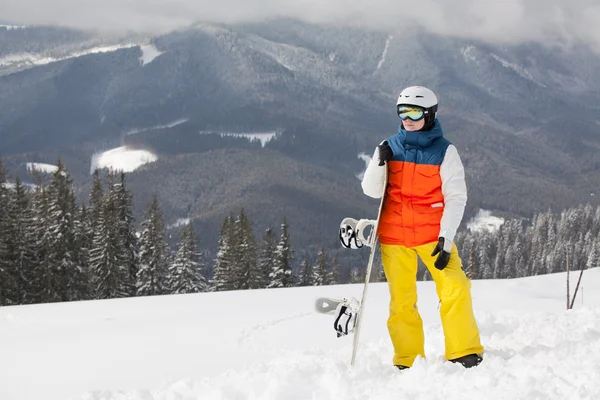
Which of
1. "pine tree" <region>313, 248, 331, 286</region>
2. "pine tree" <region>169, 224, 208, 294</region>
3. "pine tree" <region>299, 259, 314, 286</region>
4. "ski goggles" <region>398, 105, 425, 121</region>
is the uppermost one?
"ski goggles" <region>398, 105, 425, 121</region>

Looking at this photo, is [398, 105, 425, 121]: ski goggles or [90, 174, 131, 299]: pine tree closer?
[398, 105, 425, 121]: ski goggles

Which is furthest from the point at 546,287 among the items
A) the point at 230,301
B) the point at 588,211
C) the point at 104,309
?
the point at 588,211

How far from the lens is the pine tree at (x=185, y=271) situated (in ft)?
116

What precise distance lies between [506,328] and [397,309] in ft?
6.39

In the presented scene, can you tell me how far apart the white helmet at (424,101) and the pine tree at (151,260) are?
30.2 meters

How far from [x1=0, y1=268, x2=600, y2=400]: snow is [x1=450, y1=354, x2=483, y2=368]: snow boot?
186 millimetres

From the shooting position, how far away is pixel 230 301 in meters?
13.6

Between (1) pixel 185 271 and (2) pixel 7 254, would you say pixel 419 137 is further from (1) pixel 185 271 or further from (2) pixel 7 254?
(1) pixel 185 271

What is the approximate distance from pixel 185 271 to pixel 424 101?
104 ft

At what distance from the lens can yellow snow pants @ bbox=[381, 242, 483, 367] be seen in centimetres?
547

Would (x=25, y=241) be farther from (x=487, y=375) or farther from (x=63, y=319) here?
(x=487, y=375)

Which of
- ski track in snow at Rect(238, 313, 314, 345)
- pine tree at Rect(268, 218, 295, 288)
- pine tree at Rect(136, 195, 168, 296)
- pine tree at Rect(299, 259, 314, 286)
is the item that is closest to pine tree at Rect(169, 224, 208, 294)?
pine tree at Rect(136, 195, 168, 296)

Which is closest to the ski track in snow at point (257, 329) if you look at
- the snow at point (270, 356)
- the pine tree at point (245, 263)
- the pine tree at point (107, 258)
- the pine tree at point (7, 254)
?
the snow at point (270, 356)

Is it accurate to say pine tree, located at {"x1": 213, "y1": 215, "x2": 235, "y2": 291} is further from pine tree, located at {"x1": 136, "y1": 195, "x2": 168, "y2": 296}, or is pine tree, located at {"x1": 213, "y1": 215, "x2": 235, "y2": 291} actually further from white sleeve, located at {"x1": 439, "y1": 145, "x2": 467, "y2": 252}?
white sleeve, located at {"x1": 439, "y1": 145, "x2": 467, "y2": 252}
